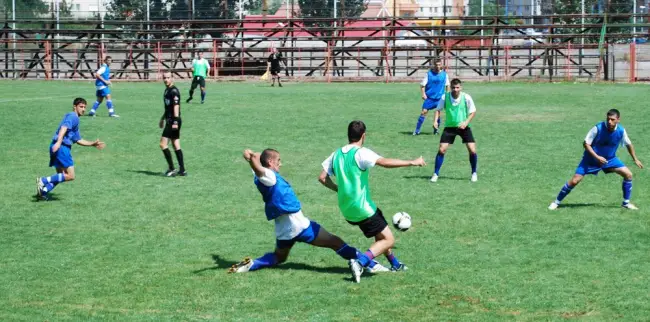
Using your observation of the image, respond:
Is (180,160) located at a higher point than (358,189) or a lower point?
lower

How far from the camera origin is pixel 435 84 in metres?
25.7

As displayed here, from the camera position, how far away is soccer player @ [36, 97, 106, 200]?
15859 mm

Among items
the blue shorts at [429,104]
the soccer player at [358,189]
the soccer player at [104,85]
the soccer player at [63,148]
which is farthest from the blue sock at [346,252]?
the soccer player at [104,85]

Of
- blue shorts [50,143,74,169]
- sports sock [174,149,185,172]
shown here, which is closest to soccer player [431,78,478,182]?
sports sock [174,149,185,172]

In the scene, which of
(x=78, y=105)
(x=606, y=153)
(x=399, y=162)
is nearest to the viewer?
(x=399, y=162)

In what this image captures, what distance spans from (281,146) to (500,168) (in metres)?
6.15

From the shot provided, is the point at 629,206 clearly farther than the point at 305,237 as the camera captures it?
Yes

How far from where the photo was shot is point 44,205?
15.7 metres

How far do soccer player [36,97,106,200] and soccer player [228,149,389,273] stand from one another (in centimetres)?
621

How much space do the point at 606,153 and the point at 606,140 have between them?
24 centimetres

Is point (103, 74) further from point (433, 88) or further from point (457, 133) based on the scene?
point (457, 133)

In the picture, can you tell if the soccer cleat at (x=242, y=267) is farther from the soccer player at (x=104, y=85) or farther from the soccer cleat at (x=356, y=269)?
the soccer player at (x=104, y=85)

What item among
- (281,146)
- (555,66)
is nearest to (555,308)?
(281,146)

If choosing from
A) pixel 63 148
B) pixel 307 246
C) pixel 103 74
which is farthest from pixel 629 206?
pixel 103 74
